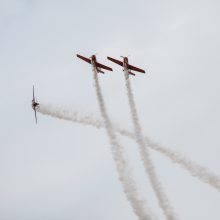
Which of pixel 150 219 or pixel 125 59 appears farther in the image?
pixel 125 59

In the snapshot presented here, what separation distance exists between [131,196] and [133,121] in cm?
1460

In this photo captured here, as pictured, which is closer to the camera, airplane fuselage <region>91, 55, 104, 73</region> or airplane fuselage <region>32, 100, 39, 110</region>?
airplane fuselage <region>91, 55, 104, 73</region>

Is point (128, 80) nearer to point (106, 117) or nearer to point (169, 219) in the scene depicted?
point (106, 117)

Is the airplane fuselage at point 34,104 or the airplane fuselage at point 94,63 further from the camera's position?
the airplane fuselage at point 34,104

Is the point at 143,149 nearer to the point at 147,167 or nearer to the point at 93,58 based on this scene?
the point at 147,167

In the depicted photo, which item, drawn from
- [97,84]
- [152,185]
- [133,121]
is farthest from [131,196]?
[97,84]

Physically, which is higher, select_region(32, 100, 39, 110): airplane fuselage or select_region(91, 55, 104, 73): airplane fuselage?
select_region(91, 55, 104, 73): airplane fuselage

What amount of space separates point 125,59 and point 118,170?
75.7 feet

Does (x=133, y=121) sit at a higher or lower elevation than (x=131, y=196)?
higher

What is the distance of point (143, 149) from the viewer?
13962 centimetres

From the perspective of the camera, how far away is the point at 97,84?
145m

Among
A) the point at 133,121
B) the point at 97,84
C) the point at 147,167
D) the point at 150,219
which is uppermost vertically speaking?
the point at 97,84

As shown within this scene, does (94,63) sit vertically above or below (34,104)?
above

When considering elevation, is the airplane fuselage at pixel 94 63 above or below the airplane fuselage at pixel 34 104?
above
